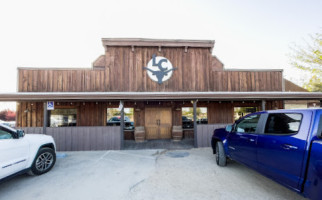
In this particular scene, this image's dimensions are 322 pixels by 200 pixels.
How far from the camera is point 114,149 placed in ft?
24.3

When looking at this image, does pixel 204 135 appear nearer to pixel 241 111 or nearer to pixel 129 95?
pixel 129 95

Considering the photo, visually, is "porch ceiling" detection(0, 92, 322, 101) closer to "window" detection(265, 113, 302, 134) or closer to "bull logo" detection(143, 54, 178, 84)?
"bull logo" detection(143, 54, 178, 84)

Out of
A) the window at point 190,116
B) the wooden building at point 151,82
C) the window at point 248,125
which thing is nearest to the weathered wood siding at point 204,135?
the wooden building at point 151,82

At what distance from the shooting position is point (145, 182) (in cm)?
396

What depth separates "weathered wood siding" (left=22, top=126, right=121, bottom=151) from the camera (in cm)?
729

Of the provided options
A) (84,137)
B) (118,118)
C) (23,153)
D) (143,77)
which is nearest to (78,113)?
(118,118)

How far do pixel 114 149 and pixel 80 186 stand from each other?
12.0ft

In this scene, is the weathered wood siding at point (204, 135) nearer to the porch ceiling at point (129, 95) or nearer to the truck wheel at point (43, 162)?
the porch ceiling at point (129, 95)

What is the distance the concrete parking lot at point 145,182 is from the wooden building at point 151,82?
4.43 meters

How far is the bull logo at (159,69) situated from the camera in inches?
390

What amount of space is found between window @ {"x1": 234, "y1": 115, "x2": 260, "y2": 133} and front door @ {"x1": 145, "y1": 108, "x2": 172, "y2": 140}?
6019mm

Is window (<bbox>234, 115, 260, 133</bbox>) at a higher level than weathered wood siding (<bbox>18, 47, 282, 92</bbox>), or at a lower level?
lower

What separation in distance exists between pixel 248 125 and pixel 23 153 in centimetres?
600

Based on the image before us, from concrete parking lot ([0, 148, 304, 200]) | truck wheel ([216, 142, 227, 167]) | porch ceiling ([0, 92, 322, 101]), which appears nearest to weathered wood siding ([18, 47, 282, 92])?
porch ceiling ([0, 92, 322, 101])
